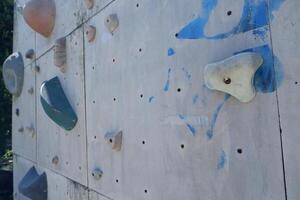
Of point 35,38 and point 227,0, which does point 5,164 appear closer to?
point 35,38

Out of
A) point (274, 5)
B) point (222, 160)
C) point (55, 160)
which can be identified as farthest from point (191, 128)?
point (55, 160)

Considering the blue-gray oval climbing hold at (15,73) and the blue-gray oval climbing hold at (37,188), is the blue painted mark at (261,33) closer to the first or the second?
the blue-gray oval climbing hold at (37,188)

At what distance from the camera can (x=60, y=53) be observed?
12.7 feet

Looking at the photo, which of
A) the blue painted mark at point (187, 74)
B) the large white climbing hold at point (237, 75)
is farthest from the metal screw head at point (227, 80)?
the blue painted mark at point (187, 74)

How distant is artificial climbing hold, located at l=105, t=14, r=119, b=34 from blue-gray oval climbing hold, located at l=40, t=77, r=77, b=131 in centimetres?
107

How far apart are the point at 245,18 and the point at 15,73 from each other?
4.73 m

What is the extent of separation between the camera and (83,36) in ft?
11.3

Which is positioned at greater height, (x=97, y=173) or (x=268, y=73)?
(x=268, y=73)

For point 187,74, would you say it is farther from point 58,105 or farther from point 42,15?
point 42,15

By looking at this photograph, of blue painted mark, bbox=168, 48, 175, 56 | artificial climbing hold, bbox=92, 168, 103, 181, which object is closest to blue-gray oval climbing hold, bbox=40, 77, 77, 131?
artificial climbing hold, bbox=92, 168, 103, 181

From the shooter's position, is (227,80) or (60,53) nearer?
(227,80)

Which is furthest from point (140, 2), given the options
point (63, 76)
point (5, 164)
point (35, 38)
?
point (5, 164)

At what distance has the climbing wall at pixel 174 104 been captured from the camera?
1521 millimetres

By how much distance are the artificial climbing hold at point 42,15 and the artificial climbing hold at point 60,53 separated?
52cm
